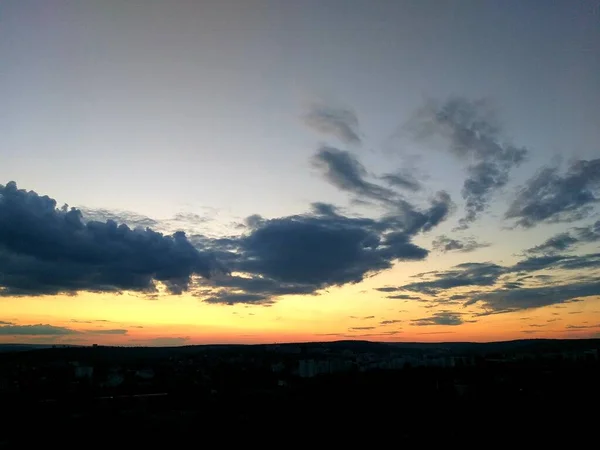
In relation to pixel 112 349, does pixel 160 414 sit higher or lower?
lower

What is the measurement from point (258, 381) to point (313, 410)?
23.0 meters

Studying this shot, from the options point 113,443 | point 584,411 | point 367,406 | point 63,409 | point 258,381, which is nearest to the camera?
point 113,443

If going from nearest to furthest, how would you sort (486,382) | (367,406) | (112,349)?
(367,406)
(486,382)
(112,349)

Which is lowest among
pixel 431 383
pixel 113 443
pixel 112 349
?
pixel 113 443

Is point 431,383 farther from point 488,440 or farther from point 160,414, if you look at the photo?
point 160,414

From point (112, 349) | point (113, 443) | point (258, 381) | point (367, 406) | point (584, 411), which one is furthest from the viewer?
point (112, 349)

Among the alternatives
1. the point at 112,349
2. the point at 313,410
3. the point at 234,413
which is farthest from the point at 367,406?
the point at 112,349

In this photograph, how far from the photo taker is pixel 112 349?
351 ft

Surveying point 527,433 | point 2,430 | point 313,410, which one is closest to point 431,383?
point 313,410

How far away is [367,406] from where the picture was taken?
3744 centimetres

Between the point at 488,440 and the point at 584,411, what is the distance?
350 inches

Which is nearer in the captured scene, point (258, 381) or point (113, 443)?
point (113, 443)

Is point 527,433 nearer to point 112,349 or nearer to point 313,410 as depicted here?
point 313,410

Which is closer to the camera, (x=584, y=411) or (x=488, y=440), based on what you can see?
(x=488, y=440)
